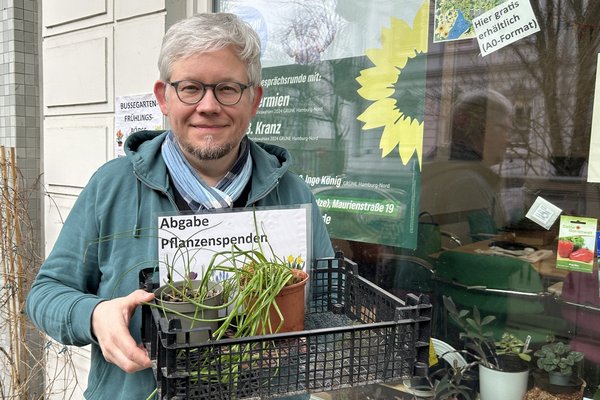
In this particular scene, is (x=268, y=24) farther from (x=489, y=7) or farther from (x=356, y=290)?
(x=356, y=290)

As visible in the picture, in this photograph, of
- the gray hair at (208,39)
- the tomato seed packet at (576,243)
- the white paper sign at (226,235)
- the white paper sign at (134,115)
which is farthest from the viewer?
the white paper sign at (134,115)

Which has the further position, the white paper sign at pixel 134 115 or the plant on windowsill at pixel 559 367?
the white paper sign at pixel 134 115

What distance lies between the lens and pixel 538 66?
2354 millimetres

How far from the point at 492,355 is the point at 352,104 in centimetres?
149

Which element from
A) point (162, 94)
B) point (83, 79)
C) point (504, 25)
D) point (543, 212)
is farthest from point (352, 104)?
point (83, 79)

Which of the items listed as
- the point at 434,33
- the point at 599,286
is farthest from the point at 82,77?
the point at 599,286

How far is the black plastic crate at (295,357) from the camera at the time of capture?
34.9 inches

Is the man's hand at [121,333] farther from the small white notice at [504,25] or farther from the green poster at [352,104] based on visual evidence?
the small white notice at [504,25]

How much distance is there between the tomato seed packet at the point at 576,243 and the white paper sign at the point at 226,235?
153cm

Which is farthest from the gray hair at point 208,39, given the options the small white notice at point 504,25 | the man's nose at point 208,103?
the small white notice at point 504,25

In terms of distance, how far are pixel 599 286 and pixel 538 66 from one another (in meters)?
1.03

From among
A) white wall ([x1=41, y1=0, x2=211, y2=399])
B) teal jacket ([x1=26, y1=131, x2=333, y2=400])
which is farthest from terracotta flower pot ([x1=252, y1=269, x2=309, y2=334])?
white wall ([x1=41, y1=0, x2=211, y2=399])

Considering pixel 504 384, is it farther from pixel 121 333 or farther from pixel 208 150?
pixel 121 333

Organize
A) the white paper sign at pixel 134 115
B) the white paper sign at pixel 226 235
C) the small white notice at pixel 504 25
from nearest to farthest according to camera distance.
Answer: the white paper sign at pixel 226 235, the small white notice at pixel 504 25, the white paper sign at pixel 134 115
